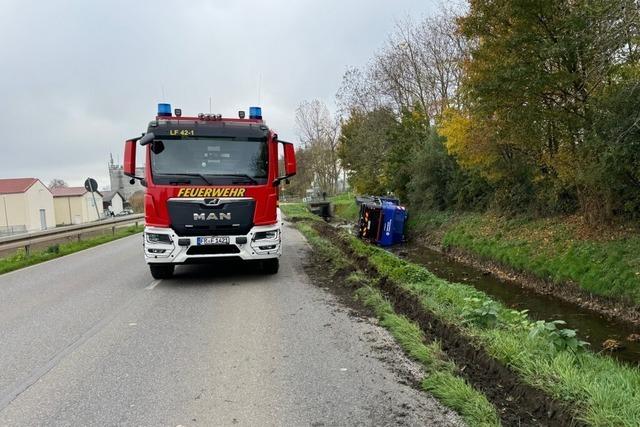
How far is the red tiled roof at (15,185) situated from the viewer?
181ft

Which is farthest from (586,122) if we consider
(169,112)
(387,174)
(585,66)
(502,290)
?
(387,174)

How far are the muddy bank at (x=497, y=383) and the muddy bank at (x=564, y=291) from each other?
5.34 m

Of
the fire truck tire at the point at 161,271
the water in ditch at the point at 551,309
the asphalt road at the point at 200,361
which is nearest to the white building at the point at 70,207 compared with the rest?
the water in ditch at the point at 551,309

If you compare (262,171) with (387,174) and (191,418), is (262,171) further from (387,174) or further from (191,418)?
(387,174)

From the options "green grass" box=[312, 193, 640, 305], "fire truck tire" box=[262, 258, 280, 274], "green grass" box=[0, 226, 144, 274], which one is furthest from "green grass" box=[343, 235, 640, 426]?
"green grass" box=[0, 226, 144, 274]

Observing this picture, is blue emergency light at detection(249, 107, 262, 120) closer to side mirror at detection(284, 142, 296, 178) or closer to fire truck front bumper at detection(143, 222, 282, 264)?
side mirror at detection(284, 142, 296, 178)

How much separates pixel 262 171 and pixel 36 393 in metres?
5.57

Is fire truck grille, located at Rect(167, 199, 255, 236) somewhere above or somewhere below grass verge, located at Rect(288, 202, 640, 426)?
above

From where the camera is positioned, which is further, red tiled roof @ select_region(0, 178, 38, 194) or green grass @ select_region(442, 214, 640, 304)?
red tiled roof @ select_region(0, 178, 38, 194)

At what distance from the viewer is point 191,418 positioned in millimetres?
3656

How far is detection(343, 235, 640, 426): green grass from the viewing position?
3143mm

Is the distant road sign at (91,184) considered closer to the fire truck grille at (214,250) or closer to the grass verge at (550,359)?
the fire truck grille at (214,250)

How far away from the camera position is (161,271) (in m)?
9.74

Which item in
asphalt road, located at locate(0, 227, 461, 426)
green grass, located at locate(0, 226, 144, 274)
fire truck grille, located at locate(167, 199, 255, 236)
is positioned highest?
fire truck grille, located at locate(167, 199, 255, 236)
